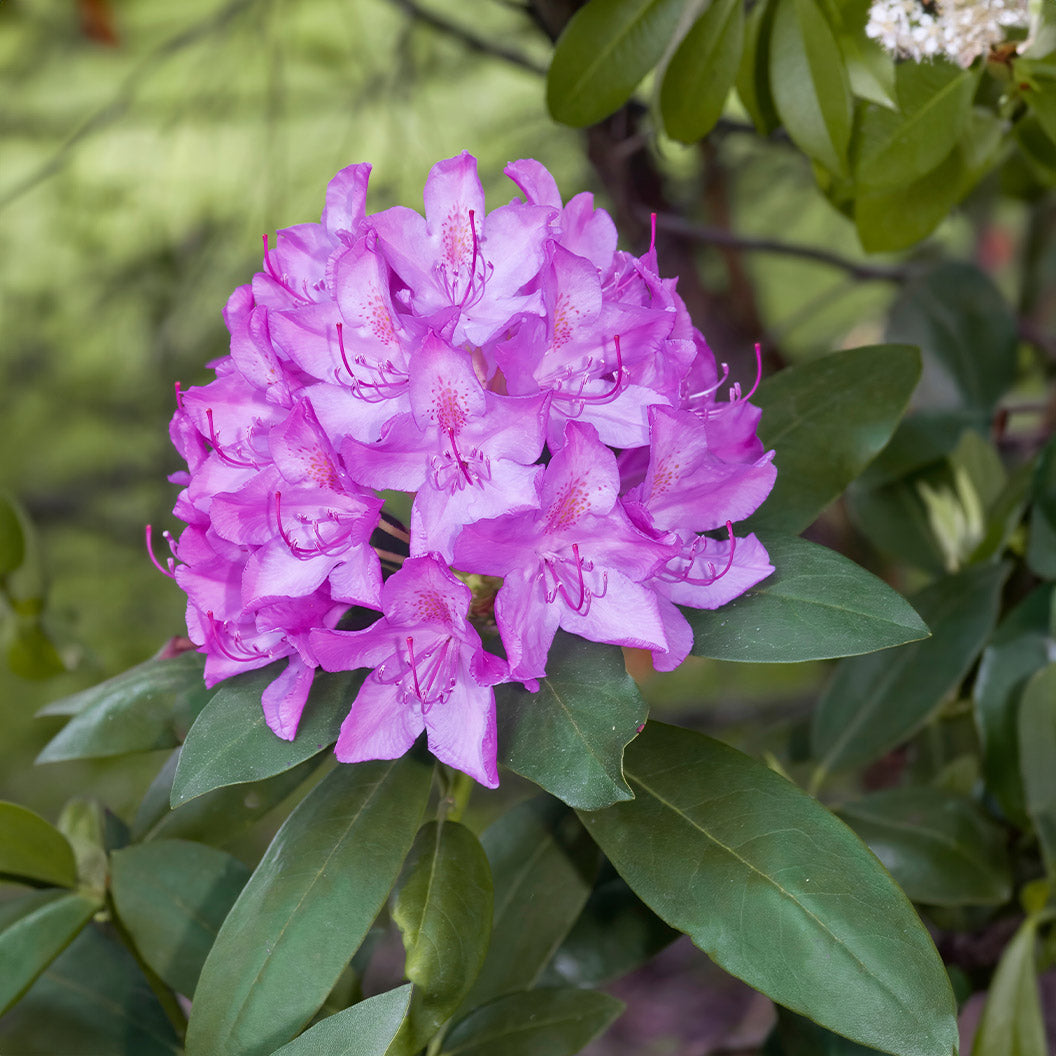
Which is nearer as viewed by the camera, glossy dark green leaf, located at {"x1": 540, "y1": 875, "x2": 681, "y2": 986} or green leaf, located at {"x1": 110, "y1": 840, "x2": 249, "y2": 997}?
green leaf, located at {"x1": 110, "y1": 840, "x2": 249, "y2": 997}

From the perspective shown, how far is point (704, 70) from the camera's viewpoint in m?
0.78

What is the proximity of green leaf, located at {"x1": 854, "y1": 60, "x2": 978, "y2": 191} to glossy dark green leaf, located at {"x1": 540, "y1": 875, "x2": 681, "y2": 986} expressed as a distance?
22.5 inches

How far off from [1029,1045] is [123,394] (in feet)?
5.62

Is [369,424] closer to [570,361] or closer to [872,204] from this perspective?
[570,361]

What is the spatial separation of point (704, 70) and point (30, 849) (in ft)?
2.36

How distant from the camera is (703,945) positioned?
1.91 feet

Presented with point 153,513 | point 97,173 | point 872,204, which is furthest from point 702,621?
point 97,173

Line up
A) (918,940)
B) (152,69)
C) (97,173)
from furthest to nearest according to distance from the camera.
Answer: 1. (97,173)
2. (152,69)
3. (918,940)

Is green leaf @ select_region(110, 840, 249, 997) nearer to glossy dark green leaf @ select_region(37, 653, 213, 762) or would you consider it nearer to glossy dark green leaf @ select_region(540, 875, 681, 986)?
glossy dark green leaf @ select_region(37, 653, 213, 762)

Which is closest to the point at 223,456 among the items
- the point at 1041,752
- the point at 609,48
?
the point at 609,48

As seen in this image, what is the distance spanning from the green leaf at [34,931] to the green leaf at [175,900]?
3 cm

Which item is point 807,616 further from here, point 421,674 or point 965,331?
point 965,331

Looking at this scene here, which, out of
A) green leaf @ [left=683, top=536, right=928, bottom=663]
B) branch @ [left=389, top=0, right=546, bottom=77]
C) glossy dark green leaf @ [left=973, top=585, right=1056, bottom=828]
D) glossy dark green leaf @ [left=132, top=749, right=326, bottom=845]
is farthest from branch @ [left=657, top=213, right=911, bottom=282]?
glossy dark green leaf @ [left=132, top=749, right=326, bottom=845]

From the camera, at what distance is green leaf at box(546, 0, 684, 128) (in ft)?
2.58
